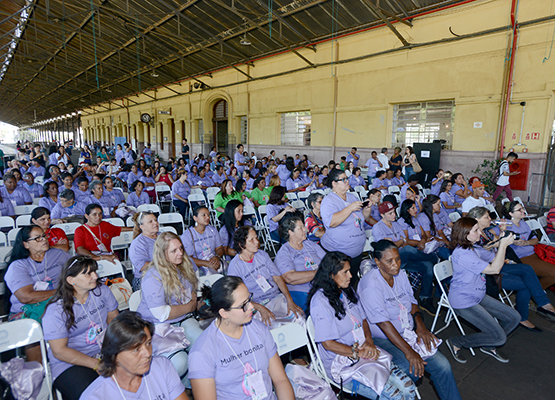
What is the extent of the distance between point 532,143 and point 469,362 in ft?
26.7

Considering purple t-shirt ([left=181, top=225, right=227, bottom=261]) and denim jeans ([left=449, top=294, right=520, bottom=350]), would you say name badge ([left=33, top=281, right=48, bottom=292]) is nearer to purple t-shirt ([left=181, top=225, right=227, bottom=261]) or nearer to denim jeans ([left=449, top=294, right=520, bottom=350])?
purple t-shirt ([left=181, top=225, right=227, bottom=261])

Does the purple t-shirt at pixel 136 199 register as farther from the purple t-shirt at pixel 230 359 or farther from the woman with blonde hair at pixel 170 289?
the purple t-shirt at pixel 230 359

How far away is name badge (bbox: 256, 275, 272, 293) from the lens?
3.06m

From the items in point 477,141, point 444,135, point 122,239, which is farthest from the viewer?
point 444,135

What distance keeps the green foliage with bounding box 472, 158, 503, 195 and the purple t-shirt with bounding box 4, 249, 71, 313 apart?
9.87 m

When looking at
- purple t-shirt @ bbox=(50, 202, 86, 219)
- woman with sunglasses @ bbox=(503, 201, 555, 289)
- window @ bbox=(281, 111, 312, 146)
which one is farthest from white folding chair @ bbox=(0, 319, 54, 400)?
window @ bbox=(281, 111, 312, 146)

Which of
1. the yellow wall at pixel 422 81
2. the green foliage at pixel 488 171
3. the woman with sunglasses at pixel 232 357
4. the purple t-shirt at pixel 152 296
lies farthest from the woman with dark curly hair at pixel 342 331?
the yellow wall at pixel 422 81

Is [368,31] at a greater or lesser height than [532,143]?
greater

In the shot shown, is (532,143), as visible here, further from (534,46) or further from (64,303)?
(64,303)

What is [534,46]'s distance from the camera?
27.1ft

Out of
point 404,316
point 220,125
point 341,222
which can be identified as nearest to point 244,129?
point 220,125

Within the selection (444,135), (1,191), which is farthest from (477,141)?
(1,191)

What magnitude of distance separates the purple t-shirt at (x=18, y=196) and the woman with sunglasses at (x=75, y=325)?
202 inches

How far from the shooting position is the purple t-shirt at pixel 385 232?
416 centimetres
